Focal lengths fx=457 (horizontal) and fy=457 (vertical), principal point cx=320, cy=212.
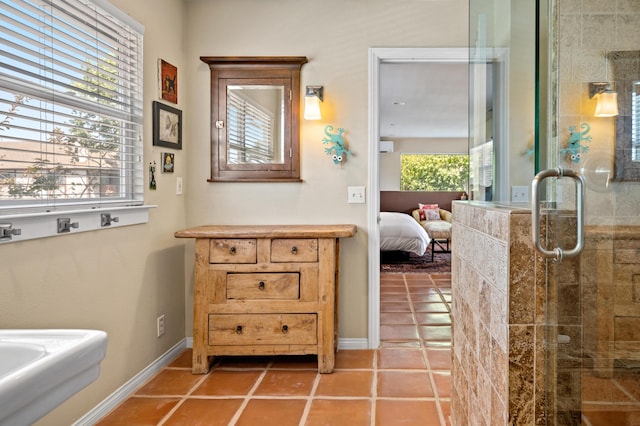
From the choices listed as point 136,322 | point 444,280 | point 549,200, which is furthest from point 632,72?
point 444,280

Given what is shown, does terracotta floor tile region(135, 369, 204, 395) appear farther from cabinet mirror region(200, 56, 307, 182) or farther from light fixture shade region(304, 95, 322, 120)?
light fixture shade region(304, 95, 322, 120)

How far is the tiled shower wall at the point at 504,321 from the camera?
1189mm

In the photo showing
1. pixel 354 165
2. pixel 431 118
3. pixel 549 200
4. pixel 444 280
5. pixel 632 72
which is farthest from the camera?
pixel 431 118

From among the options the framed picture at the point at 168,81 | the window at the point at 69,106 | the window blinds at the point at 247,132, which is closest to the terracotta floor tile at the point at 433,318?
the window blinds at the point at 247,132

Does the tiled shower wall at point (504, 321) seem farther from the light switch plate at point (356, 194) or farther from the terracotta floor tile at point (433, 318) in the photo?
the terracotta floor tile at point (433, 318)

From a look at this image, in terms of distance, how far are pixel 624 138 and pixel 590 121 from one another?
95 mm

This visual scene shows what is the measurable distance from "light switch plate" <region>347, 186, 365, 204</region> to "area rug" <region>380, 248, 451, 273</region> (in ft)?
10.7

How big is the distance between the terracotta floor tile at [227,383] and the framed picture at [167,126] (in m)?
1.47

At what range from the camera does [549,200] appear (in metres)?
1.15

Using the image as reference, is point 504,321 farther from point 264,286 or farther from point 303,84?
point 303,84

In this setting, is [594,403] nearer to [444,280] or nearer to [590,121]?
[590,121]

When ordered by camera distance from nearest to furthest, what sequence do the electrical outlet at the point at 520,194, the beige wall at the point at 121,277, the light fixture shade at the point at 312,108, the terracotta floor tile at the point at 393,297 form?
the electrical outlet at the point at 520,194 → the beige wall at the point at 121,277 → the light fixture shade at the point at 312,108 → the terracotta floor tile at the point at 393,297

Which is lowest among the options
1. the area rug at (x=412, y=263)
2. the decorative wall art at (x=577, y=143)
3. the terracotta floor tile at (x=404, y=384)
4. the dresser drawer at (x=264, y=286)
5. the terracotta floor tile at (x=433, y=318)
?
the terracotta floor tile at (x=404, y=384)

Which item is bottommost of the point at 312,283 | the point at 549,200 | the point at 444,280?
the point at 444,280
